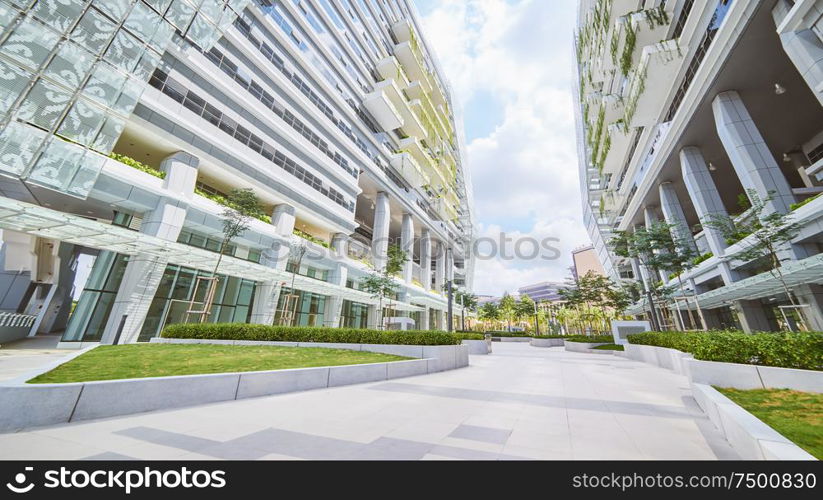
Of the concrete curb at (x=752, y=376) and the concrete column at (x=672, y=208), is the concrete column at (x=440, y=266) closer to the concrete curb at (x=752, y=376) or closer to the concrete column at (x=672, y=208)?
the concrete column at (x=672, y=208)

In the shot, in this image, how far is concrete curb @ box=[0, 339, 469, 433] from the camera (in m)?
4.07

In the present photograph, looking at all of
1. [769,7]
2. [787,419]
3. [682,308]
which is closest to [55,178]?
[787,419]

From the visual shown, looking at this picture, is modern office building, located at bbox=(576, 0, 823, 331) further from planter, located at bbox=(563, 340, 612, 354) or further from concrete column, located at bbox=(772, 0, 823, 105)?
planter, located at bbox=(563, 340, 612, 354)

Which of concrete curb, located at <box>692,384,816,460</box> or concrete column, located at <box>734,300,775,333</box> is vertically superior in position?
concrete column, located at <box>734,300,775,333</box>

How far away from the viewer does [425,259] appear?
47344mm

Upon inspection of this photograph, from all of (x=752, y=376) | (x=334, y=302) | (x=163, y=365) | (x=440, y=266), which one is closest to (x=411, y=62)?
(x=440, y=266)

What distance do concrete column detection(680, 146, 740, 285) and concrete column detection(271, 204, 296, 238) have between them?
3051 centimetres

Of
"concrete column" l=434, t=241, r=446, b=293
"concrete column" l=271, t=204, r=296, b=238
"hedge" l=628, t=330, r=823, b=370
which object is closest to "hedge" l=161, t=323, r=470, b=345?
"hedge" l=628, t=330, r=823, b=370

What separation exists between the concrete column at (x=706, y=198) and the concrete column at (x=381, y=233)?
88.0 ft

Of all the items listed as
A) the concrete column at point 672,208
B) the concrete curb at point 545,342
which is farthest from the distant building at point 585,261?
the concrete column at point 672,208

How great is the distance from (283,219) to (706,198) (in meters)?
32.7

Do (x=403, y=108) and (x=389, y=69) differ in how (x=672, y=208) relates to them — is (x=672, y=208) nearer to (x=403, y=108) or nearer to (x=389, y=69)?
(x=403, y=108)
